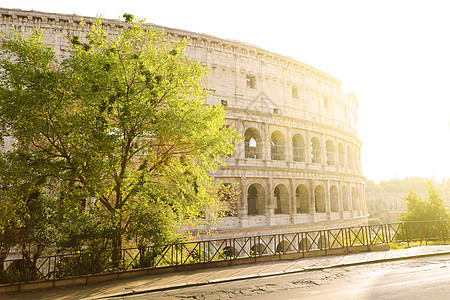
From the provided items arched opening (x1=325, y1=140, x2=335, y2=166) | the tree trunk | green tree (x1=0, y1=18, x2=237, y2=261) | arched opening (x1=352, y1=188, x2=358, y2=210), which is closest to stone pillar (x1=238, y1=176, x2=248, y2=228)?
arched opening (x1=325, y1=140, x2=335, y2=166)

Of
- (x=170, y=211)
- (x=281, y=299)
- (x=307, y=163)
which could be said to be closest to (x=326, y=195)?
(x=307, y=163)

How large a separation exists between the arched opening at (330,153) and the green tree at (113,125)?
21.8 metres

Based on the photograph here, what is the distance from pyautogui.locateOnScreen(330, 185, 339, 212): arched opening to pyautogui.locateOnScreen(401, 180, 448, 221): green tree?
6.45m

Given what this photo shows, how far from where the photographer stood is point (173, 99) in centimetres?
1180

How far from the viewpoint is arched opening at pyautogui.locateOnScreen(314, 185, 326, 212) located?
97.1 ft

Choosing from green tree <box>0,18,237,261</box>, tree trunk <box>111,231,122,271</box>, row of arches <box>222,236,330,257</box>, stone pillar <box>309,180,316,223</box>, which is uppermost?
green tree <box>0,18,237,261</box>

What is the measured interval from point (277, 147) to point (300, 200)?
5.69 meters

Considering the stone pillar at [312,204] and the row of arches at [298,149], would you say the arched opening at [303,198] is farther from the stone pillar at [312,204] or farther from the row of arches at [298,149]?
the row of arches at [298,149]

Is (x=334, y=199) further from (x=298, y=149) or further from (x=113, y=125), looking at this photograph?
(x=113, y=125)

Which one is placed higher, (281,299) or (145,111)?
(145,111)

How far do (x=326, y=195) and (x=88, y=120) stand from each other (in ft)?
80.2

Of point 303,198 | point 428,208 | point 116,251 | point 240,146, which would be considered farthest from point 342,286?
point 428,208

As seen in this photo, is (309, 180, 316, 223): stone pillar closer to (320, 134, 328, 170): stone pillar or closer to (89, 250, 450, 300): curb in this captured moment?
(320, 134, 328, 170): stone pillar

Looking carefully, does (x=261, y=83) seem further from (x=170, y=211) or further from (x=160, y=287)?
(x=160, y=287)
